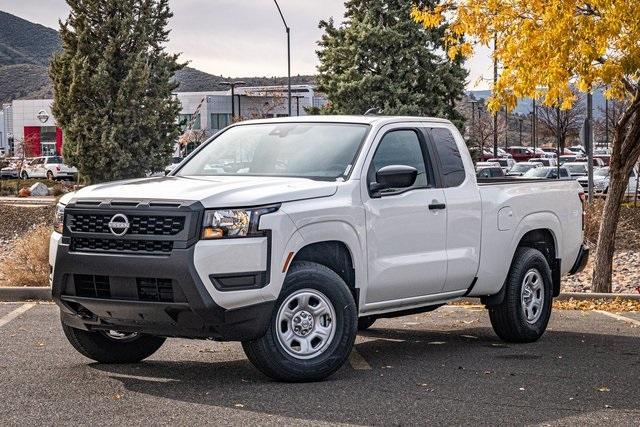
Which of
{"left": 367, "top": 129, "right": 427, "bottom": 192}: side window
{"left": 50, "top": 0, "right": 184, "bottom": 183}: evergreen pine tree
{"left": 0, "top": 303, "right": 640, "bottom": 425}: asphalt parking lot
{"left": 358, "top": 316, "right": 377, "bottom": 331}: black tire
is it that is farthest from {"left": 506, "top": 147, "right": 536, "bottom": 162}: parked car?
{"left": 367, "top": 129, "right": 427, "bottom": 192}: side window

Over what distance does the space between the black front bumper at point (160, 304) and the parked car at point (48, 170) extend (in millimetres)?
63572

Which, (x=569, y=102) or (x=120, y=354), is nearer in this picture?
(x=120, y=354)

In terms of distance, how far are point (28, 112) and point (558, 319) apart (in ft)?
360

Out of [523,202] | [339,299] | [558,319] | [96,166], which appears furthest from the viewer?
[96,166]

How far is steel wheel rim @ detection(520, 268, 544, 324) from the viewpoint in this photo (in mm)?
10977

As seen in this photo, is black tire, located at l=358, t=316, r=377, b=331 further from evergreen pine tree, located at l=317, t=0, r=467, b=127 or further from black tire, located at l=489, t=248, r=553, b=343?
evergreen pine tree, located at l=317, t=0, r=467, b=127

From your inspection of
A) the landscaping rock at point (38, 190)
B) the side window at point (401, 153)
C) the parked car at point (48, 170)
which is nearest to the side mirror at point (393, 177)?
the side window at point (401, 153)

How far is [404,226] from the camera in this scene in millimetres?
9484

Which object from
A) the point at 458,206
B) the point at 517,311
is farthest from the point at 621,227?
the point at 458,206

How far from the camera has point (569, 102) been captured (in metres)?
17.7

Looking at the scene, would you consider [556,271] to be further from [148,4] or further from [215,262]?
[148,4]

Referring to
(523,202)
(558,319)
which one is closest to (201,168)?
(523,202)

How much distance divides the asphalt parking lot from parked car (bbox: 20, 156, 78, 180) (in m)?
61.1

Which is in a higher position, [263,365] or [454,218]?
[454,218]
